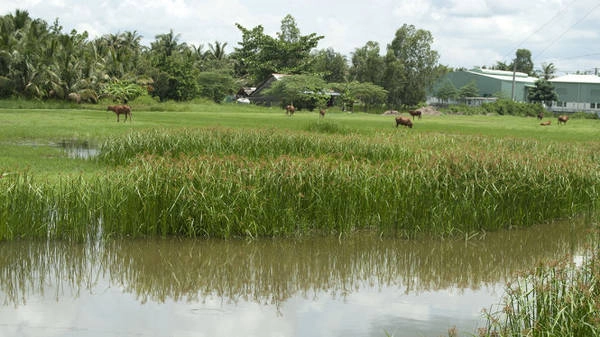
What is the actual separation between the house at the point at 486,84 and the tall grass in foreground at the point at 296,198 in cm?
8650

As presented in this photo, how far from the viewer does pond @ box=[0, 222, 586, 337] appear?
786 centimetres

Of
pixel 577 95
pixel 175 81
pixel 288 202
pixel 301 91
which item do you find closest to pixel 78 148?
pixel 288 202

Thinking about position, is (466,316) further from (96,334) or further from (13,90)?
(13,90)

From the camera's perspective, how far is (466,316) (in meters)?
8.40

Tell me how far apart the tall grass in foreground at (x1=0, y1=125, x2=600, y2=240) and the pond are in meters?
0.36

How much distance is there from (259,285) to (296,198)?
301 centimetres

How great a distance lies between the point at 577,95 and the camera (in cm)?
9875

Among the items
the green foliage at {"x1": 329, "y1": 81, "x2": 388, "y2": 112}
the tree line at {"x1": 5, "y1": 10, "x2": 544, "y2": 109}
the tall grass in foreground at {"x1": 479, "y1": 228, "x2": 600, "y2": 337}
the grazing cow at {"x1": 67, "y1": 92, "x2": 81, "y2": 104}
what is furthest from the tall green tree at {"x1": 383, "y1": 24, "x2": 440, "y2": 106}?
the tall grass in foreground at {"x1": 479, "y1": 228, "x2": 600, "y2": 337}

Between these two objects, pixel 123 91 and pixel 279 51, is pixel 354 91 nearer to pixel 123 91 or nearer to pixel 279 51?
pixel 279 51

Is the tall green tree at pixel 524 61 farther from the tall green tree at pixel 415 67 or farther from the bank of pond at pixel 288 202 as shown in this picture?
the bank of pond at pixel 288 202

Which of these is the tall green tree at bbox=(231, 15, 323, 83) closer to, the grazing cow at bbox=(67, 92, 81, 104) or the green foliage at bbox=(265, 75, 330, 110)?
the green foliage at bbox=(265, 75, 330, 110)

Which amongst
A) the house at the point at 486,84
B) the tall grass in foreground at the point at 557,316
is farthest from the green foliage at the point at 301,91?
the tall grass in foreground at the point at 557,316

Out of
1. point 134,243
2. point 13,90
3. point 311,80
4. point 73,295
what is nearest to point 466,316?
point 73,295

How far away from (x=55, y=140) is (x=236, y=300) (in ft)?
69.7
